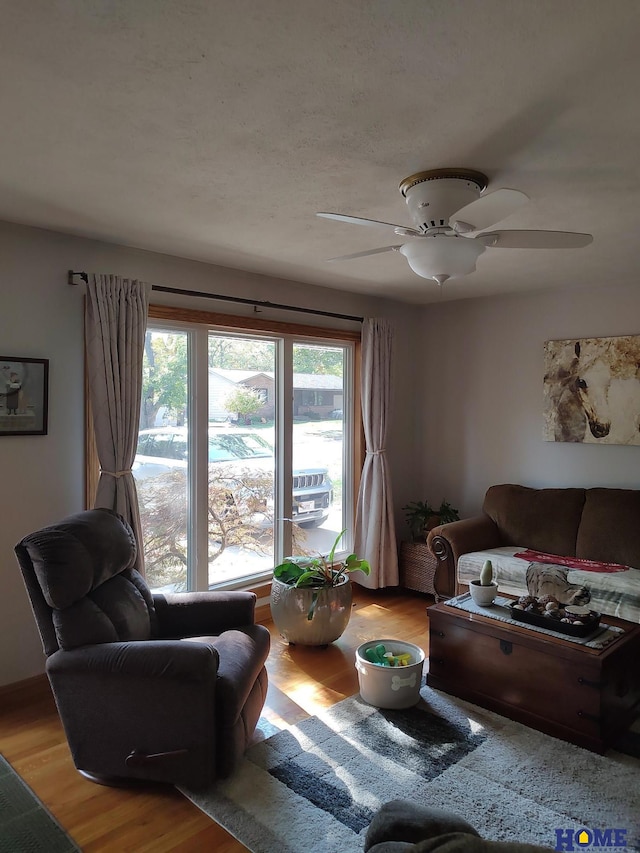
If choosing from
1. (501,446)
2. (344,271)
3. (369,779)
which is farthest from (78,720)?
(501,446)

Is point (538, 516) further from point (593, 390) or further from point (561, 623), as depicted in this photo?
point (561, 623)

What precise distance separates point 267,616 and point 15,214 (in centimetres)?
300

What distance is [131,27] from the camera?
1434 millimetres

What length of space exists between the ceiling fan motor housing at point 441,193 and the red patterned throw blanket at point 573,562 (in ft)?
8.55

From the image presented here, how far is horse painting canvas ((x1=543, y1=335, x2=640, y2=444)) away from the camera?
423cm

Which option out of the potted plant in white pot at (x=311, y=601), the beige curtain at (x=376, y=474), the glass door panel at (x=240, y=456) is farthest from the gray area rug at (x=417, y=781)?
the beige curtain at (x=376, y=474)

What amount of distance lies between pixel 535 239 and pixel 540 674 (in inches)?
77.5

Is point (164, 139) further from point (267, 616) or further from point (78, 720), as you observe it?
point (267, 616)

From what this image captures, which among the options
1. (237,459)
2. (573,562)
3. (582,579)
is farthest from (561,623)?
(237,459)

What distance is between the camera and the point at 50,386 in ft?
10.5

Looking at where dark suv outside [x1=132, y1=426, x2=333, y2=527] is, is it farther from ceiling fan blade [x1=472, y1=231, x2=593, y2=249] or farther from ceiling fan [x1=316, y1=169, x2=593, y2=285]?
ceiling fan blade [x1=472, y1=231, x2=593, y2=249]

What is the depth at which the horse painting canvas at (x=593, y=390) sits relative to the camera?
4.23 m

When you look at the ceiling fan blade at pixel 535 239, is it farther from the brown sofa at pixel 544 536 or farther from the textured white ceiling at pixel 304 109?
the brown sofa at pixel 544 536

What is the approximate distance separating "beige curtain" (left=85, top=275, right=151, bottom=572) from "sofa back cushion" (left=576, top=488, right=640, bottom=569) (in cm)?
301
